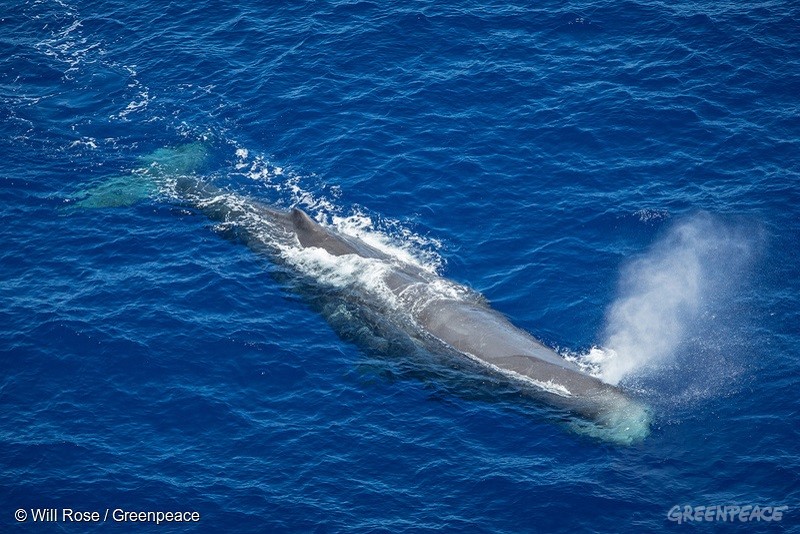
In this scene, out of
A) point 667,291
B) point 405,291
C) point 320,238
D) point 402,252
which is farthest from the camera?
point 402,252

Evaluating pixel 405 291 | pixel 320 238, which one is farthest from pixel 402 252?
pixel 320 238

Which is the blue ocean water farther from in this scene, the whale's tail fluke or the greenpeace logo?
the whale's tail fluke

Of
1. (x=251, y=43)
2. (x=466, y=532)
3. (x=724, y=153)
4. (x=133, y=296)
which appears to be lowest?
(x=466, y=532)

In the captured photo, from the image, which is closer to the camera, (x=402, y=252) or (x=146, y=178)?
(x=402, y=252)

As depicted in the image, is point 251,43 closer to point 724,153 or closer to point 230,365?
point 230,365

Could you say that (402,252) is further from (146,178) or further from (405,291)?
(146,178)

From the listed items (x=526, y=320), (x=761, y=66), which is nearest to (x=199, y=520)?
(x=526, y=320)

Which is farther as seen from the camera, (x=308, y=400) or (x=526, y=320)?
(x=526, y=320)
